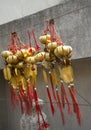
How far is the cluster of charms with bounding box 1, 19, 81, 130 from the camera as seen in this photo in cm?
288

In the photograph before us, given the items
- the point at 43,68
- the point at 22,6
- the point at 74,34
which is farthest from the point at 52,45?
the point at 22,6

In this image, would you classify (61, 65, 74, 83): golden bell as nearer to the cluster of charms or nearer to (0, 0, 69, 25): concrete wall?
the cluster of charms

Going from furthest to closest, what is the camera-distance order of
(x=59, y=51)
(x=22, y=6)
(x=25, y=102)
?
(x=22, y=6) < (x=25, y=102) < (x=59, y=51)

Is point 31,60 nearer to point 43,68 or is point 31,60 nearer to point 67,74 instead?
point 43,68

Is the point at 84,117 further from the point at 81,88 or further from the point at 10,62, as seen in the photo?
the point at 10,62

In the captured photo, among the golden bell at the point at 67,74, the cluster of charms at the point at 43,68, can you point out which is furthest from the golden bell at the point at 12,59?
the golden bell at the point at 67,74

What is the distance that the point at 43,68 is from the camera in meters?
3.09

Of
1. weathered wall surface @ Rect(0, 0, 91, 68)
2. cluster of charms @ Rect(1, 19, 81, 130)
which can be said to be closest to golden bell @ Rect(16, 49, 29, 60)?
cluster of charms @ Rect(1, 19, 81, 130)

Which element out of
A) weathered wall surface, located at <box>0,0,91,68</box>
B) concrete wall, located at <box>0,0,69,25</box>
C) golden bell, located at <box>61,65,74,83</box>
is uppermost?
concrete wall, located at <box>0,0,69,25</box>

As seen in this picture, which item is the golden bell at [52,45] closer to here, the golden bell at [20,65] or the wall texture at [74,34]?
the golden bell at [20,65]

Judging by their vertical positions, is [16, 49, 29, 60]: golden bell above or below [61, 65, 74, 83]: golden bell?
above

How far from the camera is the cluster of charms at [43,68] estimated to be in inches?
113

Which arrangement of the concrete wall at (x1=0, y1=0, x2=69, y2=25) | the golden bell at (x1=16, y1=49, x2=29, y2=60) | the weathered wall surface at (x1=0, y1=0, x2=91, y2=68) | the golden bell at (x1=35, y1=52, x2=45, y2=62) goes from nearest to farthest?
the golden bell at (x1=35, y1=52, x2=45, y2=62) < the golden bell at (x1=16, y1=49, x2=29, y2=60) < the weathered wall surface at (x1=0, y1=0, x2=91, y2=68) < the concrete wall at (x1=0, y1=0, x2=69, y2=25)

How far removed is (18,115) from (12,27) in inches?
62.6
